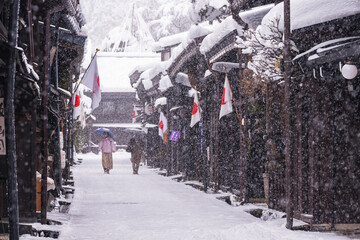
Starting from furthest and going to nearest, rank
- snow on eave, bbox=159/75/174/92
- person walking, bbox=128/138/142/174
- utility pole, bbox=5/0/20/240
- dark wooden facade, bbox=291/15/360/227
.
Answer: snow on eave, bbox=159/75/174/92
person walking, bbox=128/138/142/174
dark wooden facade, bbox=291/15/360/227
utility pole, bbox=5/0/20/240

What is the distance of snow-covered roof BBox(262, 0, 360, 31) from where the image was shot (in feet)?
32.9

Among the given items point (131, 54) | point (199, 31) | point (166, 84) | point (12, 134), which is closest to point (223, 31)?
point (199, 31)

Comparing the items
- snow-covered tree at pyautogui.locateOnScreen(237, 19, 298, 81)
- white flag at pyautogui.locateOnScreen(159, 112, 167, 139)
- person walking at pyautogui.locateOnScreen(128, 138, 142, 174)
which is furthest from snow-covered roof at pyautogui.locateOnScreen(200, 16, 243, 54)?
white flag at pyautogui.locateOnScreen(159, 112, 167, 139)

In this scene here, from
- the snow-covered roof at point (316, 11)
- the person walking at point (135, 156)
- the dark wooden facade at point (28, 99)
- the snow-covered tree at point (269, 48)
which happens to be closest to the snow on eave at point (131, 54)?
the person walking at point (135, 156)

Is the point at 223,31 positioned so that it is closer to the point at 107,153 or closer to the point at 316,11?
the point at 316,11

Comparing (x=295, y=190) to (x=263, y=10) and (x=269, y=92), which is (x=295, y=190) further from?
(x=263, y=10)

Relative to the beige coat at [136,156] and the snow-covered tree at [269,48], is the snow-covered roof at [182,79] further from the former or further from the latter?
the snow-covered tree at [269,48]

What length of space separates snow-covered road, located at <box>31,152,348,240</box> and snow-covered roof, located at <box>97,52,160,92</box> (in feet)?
172

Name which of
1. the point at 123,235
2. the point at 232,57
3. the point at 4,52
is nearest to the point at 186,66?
the point at 232,57

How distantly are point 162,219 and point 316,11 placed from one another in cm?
482

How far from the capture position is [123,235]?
1016 centimetres

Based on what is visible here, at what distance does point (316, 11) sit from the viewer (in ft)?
34.9

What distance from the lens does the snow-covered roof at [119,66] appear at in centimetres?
7100

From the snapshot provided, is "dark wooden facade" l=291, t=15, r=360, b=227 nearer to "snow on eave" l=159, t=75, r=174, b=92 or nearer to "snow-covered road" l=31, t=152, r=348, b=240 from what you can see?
"snow-covered road" l=31, t=152, r=348, b=240
